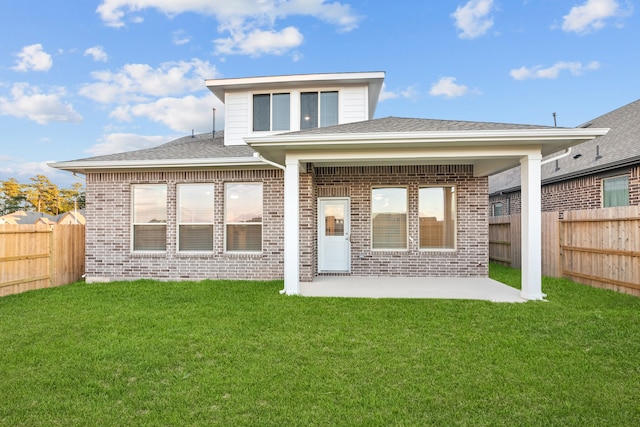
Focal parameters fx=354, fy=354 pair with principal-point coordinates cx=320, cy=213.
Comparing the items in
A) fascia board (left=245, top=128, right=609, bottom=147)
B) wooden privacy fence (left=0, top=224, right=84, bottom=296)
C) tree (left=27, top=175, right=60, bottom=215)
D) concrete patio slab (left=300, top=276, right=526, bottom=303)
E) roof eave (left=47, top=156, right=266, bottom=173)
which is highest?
tree (left=27, top=175, right=60, bottom=215)

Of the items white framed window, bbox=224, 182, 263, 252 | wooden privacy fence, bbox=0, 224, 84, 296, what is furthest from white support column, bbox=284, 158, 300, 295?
wooden privacy fence, bbox=0, 224, 84, 296

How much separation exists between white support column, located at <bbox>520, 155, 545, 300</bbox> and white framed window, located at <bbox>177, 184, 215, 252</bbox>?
22.5 feet

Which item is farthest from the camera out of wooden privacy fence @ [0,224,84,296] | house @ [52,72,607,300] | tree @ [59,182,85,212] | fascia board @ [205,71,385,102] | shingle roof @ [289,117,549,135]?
tree @ [59,182,85,212]

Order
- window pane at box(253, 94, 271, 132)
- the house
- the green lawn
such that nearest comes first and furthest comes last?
the green lawn
the house
window pane at box(253, 94, 271, 132)

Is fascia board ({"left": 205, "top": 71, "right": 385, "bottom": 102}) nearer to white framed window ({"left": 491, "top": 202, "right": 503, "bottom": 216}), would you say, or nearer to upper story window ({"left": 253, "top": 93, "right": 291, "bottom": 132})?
upper story window ({"left": 253, "top": 93, "right": 291, "bottom": 132})

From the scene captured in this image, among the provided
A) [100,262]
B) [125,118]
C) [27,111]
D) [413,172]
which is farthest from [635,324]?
[27,111]

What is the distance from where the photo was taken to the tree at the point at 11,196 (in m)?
40.6

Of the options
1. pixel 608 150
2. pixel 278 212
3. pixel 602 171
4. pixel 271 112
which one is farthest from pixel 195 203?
pixel 608 150

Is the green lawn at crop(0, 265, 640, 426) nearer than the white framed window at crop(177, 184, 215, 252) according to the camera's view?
Yes

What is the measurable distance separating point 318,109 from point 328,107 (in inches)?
11.5

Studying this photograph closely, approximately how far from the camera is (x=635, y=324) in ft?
15.8

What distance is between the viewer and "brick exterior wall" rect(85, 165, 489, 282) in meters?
8.49

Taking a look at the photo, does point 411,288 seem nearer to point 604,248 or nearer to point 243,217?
point 604,248

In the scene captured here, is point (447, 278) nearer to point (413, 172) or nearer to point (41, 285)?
point (413, 172)
